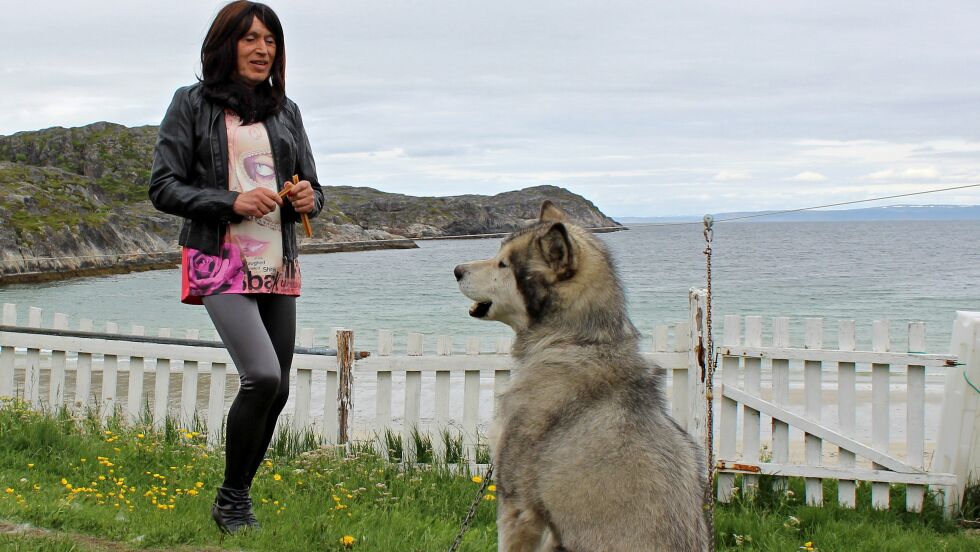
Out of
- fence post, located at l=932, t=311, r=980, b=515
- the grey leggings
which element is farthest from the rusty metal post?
fence post, located at l=932, t=311, r=980, b=515

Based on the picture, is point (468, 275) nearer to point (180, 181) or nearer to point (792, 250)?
point (180, 181)

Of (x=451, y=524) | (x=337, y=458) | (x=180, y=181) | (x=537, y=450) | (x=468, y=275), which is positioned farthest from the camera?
(x=337, y=458)

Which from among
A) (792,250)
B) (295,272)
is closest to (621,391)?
(295,272)

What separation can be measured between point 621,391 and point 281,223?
6.97 feet

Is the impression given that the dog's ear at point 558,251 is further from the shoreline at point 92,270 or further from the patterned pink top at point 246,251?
the shoreline at point 92,270

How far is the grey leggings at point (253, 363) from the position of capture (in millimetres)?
3920

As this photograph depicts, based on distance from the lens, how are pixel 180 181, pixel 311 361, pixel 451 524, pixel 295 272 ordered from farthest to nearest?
pixel 311 361, pixel 451 524, pixel 295 272, pixel 180 181

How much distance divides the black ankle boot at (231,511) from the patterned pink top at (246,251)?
3.41 feet

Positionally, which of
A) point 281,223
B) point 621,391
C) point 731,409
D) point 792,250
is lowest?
point 731,409

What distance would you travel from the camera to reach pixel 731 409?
20.1 feet

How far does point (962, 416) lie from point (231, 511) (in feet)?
16.0

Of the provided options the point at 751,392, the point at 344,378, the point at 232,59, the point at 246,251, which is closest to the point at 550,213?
the point at 246,251

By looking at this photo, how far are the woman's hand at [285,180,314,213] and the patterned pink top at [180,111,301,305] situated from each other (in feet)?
0.37

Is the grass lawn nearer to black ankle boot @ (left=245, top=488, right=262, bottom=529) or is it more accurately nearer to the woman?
black ankle boot @ (left=245, top=488, right=262, bottom=529)
